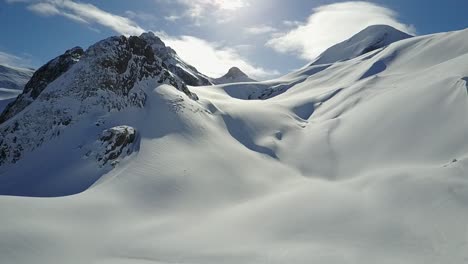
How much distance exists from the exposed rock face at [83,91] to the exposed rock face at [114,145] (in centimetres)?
382

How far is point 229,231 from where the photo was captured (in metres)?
12.9

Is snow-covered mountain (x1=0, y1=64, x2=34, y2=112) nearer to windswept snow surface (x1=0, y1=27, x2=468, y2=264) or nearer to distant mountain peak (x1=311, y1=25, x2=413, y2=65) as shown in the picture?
distant mountain peak (x1=311, y1=25, x2=413, y2=65)

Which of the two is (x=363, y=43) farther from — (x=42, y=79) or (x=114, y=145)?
(x=114, y=145)

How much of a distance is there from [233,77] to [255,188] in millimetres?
112421

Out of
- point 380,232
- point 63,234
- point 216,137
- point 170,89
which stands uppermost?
point 170,89

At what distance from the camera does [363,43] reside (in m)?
117

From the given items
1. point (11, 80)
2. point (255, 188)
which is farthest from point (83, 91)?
point (11, 80)

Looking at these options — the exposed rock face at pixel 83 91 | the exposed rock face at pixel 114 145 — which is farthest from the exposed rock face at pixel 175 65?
the exposed rock face at pixel 114 145

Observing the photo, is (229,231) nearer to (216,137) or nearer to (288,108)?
(216,137)

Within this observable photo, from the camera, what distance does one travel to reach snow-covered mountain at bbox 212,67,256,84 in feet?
409

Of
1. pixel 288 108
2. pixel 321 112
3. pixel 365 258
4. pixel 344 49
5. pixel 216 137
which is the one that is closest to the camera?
pixel 365 258

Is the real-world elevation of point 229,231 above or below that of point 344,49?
below

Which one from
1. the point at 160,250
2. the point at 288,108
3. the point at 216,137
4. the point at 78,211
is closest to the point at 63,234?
the point at 78,211

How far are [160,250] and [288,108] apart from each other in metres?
29.4
